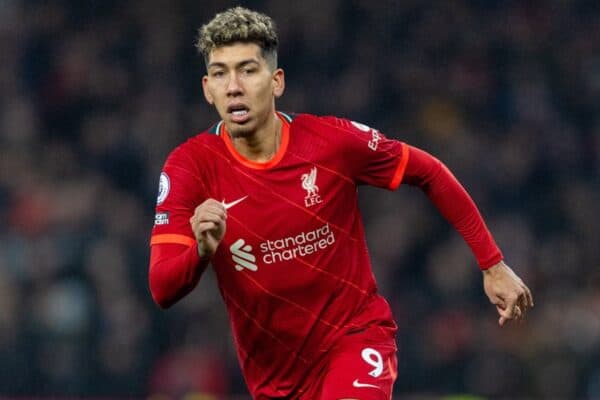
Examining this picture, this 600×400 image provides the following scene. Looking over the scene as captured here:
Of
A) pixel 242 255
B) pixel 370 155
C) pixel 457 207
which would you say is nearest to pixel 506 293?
pixel 457 207

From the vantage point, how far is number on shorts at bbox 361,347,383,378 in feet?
18.6

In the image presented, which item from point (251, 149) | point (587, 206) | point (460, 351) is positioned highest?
point (251, 149)

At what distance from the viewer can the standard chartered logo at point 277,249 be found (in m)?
5.61

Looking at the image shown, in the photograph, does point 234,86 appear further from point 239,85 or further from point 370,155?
point 370,155

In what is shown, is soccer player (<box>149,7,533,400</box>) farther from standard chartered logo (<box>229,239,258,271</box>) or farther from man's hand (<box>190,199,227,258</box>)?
man's hand (<box>190,199,227,258</box>)

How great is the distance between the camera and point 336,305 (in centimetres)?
575

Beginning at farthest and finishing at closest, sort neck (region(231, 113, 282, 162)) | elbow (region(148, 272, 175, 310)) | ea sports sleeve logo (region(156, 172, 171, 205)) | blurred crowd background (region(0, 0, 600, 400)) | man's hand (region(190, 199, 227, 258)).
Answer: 1. blurred crowd background (region(0, 0, 600, 400))
2. neck (region(231, 113, 282, 162))
3. ea sports sleeve logo (region(156, 172, 171, 205))
4. elbow (region(148, 272, 175, 310))
5. man's hand (region(190, 199, 227, 258))

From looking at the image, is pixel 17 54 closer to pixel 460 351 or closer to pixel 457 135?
pixel 457 135

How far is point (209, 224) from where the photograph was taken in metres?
4.79

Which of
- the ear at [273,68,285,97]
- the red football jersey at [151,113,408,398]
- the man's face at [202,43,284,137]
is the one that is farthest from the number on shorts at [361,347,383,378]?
the ear at [273,68,285,97]

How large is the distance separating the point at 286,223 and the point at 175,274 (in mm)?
693

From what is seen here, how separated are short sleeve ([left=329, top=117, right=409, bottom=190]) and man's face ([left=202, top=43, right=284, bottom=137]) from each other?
409mm

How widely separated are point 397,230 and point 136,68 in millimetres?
3575

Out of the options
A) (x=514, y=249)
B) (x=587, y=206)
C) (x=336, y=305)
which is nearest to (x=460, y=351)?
(x=514, y=249)
